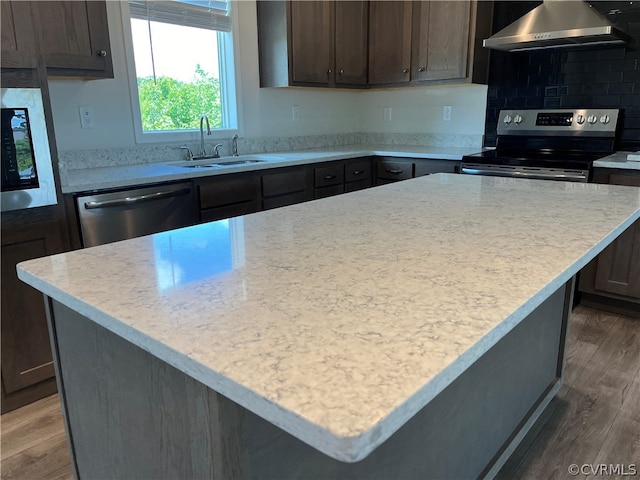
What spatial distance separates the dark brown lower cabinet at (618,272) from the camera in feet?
8.79

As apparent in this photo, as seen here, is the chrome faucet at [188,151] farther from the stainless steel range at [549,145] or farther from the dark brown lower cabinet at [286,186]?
the stainless steel range at [549,145]

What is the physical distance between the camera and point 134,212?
2355 mm

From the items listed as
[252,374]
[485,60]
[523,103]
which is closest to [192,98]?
[485,60]

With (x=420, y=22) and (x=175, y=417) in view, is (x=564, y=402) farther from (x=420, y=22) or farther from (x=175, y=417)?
(x=420, y=22)

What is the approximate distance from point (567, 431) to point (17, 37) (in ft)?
8.46

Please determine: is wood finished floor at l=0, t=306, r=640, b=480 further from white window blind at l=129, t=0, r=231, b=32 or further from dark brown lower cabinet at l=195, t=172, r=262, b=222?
white window blind at l=129, t=0, r=231, b=32

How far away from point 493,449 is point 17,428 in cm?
182

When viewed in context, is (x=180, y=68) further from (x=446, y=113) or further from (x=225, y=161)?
(x=446, y=113)

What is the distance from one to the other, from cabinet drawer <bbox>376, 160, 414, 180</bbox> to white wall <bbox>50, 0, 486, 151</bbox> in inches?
25.8

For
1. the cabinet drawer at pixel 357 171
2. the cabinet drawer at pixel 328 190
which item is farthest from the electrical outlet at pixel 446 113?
the cabinet drawer at pixel 328 190

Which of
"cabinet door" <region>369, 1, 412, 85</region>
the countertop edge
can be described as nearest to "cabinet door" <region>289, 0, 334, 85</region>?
"cabinet door" <region>369, 1, 412, 85</region>

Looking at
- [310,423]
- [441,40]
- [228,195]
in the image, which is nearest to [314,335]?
[310,423]

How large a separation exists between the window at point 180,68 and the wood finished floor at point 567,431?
5.95 ft

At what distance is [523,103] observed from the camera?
3.52m
